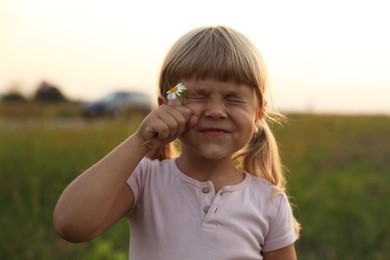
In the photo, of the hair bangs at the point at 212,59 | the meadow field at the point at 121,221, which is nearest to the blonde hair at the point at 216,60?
the hair bangs at the point at 212,59

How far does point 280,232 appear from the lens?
6.42ft

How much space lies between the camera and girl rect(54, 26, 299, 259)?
5.65 feet

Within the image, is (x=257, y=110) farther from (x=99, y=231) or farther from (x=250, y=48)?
(x=99, y=231)

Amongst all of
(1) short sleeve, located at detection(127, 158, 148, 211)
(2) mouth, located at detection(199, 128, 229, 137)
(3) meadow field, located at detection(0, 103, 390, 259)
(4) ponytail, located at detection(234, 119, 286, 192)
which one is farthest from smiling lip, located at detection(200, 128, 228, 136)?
(3) meadow field, located at detection(0, 103, 390, 259)

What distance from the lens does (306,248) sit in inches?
167

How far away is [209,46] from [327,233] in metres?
2.88

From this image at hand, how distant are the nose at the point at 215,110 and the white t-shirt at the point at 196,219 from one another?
0.22 m

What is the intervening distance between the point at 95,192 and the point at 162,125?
25 centimetres

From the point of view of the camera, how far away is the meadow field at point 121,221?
3914mm

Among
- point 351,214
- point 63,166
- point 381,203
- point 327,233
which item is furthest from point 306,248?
point 63,166

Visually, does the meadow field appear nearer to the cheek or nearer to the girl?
the girl

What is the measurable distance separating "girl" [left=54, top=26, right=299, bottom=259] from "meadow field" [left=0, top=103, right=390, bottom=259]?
2.94 feet

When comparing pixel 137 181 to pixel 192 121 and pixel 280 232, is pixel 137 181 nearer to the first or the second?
pixel 192 121

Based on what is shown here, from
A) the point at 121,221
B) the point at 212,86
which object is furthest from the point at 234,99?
the point at 121,221
